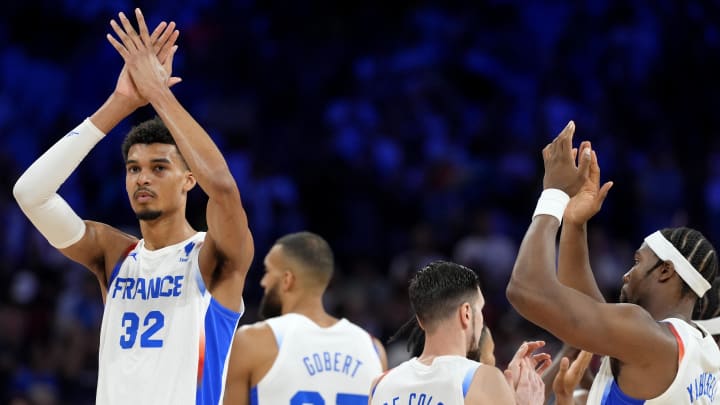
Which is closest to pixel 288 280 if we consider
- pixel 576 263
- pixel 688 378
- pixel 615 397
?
pixel 576 263

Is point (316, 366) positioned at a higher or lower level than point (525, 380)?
higher

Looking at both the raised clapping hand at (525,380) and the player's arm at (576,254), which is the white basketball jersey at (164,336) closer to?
the raised clapping hand at (525,380)

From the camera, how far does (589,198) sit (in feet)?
16.8

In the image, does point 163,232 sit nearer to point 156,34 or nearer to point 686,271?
point 156,34

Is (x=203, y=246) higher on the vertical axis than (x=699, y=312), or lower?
higher

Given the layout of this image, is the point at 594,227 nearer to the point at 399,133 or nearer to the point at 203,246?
the point at 399,133

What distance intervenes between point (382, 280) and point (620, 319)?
7758mm

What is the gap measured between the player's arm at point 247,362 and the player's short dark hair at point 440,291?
179cm

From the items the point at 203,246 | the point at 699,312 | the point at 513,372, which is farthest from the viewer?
the point at 699,312

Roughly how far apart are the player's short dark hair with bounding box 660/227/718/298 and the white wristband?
0.83m

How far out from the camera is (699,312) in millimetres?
5719

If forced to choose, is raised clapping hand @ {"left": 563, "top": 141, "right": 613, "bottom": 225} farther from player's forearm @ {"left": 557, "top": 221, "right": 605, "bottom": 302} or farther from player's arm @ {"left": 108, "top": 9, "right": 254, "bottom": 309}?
player's arm @ {"left": 108, "top": 9, "right": 254, "bottom": 309}

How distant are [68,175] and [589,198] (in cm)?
249

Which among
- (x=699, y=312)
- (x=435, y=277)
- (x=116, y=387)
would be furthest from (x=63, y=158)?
(x=699, y=312)
